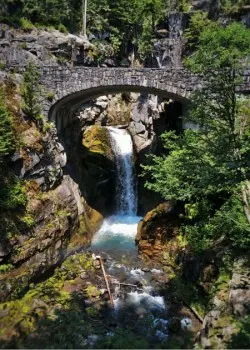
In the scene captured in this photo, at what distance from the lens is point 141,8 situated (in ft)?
127

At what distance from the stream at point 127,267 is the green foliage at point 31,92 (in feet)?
29.3

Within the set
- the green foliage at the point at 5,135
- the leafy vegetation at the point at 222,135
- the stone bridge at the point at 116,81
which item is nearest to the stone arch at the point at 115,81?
the stone bridge at the point at 116,81

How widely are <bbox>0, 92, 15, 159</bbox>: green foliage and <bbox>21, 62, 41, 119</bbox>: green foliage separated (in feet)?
7.63

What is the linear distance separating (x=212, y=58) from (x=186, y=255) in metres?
9.07

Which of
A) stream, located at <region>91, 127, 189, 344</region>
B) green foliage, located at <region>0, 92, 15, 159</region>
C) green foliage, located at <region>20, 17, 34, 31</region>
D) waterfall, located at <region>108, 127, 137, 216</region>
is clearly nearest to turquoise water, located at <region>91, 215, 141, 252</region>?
stream, located at <region>91, 127, 189, 344</region>

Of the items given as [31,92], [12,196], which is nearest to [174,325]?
[12,196]

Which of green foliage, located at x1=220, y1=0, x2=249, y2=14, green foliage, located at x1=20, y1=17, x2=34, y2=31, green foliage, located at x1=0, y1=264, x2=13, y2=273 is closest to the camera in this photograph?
green foliage, located at x1=0, y1=264, x2=13, y2=273

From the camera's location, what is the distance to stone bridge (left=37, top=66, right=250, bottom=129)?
1947 centimetres

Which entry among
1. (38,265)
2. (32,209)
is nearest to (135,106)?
(32,209)

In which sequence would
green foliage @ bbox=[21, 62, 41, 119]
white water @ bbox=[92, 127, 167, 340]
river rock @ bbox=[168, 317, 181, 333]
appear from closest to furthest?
river rock @ bbox=[168, 317, 181, 333], white water @ bbox=[92, 127, 167, 340], green foliage @ bbox=[21, 62, 41, 119]

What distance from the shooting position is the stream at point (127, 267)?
12.7 metres

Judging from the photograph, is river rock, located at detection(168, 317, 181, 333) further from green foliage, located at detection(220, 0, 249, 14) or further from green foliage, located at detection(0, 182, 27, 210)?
green foliage, located at detection(220, 0, 249, 14)

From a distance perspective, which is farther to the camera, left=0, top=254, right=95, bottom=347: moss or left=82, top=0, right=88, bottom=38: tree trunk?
left=82, top=0, right=88, bottom=38: tree trunk

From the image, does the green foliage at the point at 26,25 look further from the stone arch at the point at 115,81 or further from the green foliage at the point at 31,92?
the stone arch at the point at 115,81
